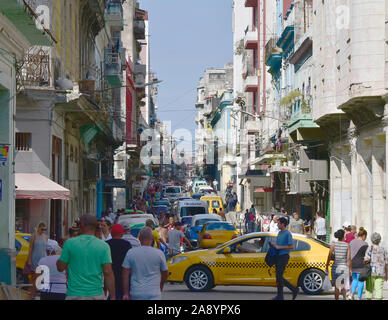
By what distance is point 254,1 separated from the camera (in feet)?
220

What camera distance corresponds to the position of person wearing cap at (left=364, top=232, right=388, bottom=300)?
48.5ft

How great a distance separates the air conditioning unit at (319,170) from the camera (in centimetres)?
3588

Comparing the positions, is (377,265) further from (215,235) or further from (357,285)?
(215,235)

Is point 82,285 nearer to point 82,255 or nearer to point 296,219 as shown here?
point 82,255

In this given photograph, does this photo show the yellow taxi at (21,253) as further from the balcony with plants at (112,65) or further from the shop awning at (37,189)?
the balcony with plants at (112,65)

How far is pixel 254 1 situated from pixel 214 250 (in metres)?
50.7

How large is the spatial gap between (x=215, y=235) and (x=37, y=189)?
707 cm

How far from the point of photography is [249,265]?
60.6 ft

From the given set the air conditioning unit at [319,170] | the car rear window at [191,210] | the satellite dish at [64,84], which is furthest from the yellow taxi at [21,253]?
the car rear window at [191,210]

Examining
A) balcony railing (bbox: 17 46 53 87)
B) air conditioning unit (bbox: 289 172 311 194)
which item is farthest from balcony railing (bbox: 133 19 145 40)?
→ balcony railing (bbox: 17 46 53 87)

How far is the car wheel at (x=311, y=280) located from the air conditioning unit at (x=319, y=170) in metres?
17.9

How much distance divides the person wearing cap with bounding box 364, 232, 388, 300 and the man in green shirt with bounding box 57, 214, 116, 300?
7.03 metres
